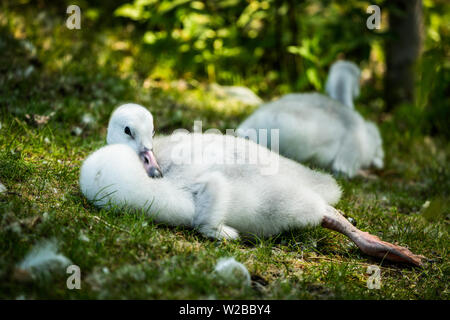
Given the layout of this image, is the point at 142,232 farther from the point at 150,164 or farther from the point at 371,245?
the point at 371,245

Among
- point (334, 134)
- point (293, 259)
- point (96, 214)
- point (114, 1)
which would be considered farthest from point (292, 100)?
point (114, 1)

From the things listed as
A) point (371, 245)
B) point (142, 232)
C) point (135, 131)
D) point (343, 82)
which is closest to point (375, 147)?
point (343, 82)

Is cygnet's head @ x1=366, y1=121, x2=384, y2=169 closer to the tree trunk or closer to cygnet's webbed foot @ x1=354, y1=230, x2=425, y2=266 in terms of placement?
the tree trunk

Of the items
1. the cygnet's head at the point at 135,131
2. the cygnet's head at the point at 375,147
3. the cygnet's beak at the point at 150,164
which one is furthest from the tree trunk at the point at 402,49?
the cygnet's beak at the point at 150,164

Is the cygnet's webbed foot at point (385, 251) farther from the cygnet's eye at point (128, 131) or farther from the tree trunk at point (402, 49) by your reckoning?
the tree trunk at point (402, 49)

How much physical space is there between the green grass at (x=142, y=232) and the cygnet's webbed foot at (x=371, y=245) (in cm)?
8

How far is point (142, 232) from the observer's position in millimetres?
2625

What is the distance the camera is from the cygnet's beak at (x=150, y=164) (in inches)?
110

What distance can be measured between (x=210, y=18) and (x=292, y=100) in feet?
9.09

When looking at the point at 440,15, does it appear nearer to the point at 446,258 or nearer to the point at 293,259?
the point at 446,258

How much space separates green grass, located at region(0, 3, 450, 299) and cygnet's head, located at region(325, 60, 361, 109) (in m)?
1.09

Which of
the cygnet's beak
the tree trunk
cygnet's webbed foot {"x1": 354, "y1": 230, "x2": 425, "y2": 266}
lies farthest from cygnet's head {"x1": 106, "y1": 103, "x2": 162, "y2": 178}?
the tree trunk

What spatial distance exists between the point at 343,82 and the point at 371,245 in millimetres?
3182

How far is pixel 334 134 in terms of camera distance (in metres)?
4.59
